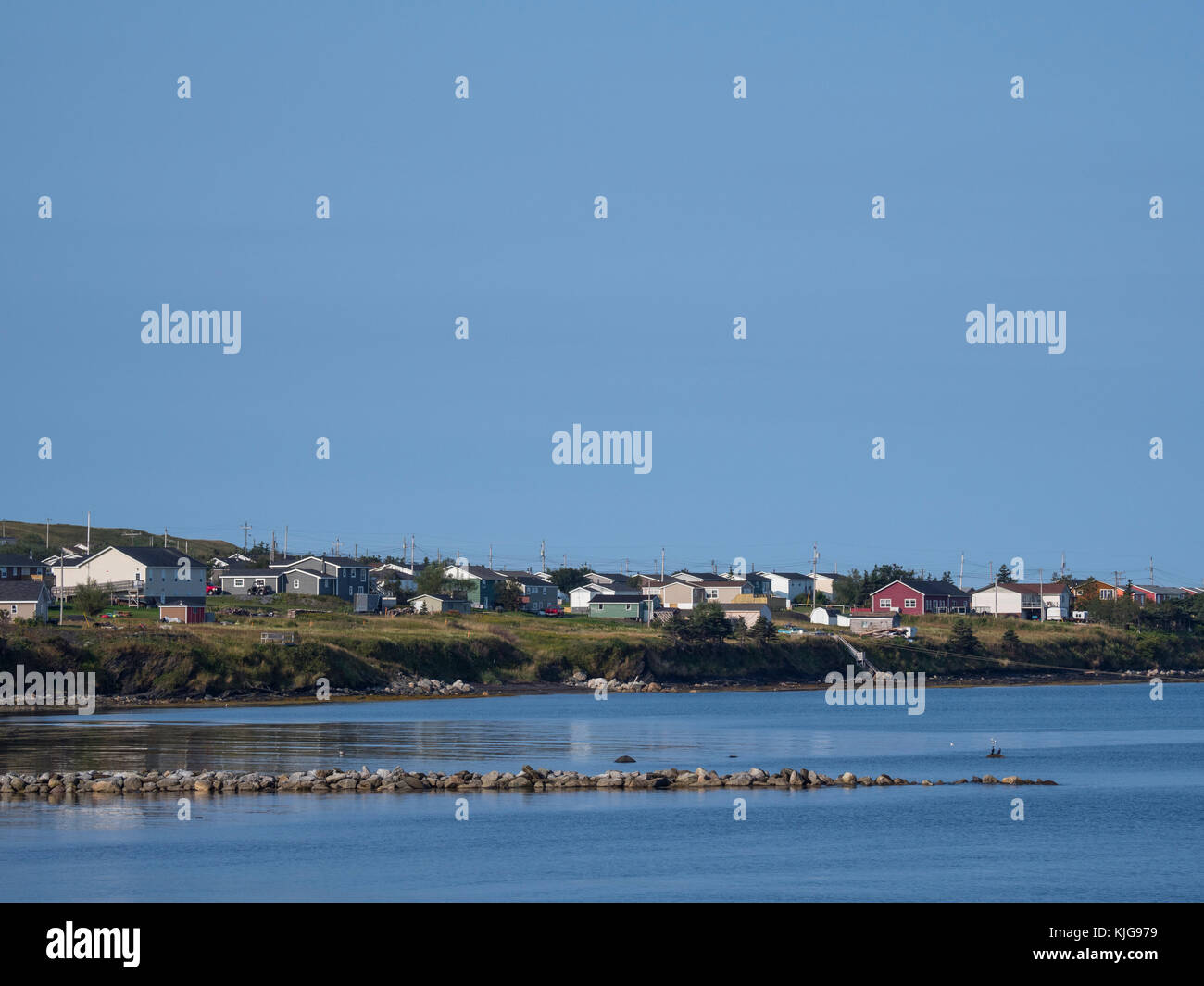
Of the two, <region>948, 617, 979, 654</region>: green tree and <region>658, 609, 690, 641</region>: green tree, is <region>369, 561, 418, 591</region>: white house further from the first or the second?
<region>948, 617, 979, 654</region>: green tree

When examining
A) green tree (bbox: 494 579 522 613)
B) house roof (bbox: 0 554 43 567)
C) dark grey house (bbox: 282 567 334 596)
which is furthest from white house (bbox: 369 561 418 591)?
house roof (bbox: 0 554 43 567)

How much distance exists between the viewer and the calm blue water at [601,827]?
33.0 meters

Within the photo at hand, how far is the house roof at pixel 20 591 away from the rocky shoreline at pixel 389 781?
6200 cm

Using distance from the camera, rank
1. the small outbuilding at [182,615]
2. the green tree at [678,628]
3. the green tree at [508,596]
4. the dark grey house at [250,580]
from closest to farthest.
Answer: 1. the small outbuilding at [182,615]
2. the green tree at [678,628]
3. the dark grey house at [250,580]
4. the green tree at [508,596]

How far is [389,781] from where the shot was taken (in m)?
47.4

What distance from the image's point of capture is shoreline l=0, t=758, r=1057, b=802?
148 feet

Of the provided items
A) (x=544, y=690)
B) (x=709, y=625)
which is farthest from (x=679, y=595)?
(x=544, y=690)

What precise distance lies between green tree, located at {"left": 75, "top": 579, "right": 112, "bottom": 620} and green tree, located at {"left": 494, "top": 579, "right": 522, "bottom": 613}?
47.9m

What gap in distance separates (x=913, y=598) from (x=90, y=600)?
301ft

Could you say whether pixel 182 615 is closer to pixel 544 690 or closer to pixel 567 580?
pixel 544 690

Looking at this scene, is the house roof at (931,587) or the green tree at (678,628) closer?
the green tree at (678,628)

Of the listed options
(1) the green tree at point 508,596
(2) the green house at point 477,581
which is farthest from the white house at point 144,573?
(1) the green tree at point 508,596

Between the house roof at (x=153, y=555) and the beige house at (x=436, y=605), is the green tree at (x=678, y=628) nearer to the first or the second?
the beige house at (x=436, y=605)
